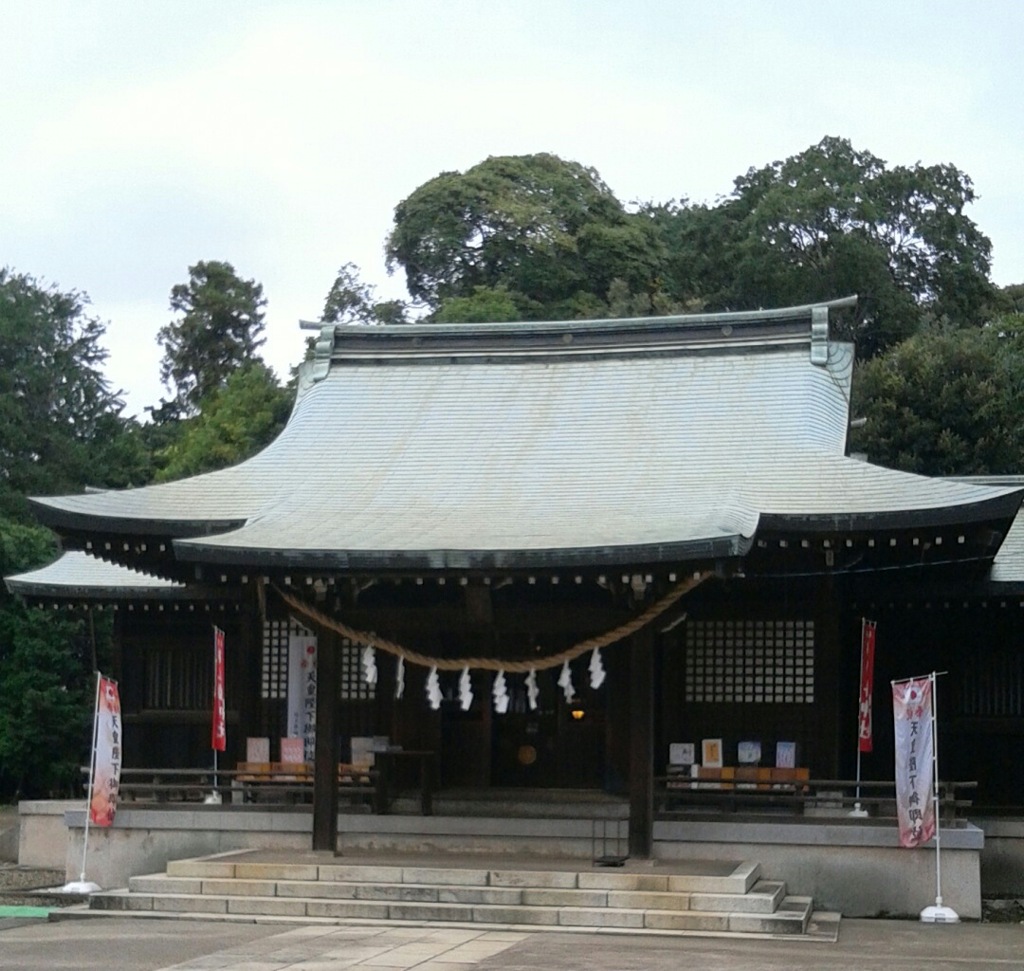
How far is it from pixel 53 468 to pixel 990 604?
31077 mm

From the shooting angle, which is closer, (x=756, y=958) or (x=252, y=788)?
(x=756, y=958)

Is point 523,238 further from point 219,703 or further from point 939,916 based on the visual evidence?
point 939,916

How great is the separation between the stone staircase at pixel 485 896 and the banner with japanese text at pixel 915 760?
1359 mm

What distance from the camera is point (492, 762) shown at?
792 inches

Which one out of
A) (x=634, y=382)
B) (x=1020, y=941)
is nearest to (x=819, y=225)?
(x=634, y=382)

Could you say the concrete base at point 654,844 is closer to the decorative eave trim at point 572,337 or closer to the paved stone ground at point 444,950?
the paved stone ground at point 444,950

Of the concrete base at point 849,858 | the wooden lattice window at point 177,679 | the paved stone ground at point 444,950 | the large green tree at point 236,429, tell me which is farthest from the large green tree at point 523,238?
the paved stone ground at point 444,950

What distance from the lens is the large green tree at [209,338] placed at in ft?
191

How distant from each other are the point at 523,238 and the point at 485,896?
37.2 metres

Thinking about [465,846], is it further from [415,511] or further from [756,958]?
[756,958]

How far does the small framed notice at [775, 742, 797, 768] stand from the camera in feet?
62.6

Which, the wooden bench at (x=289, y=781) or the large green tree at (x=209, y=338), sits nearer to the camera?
the wooden bench at (x=289, y=781)

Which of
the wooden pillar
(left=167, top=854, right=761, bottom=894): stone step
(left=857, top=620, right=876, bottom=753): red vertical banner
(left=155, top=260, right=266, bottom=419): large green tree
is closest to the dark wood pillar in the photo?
(left=167, top=854, right=761, bottom=894): stone step

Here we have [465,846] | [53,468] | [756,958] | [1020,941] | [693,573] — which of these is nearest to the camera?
[756,958]
